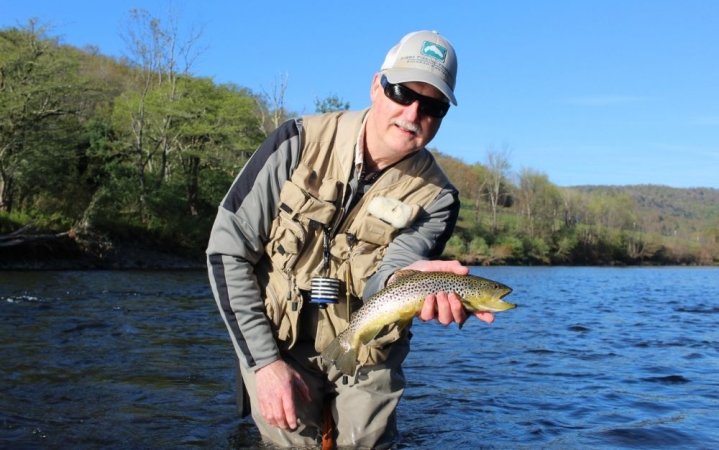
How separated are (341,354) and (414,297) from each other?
0.58 metres

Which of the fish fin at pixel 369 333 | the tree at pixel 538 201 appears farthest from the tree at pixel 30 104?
the tree at pixel 538 201

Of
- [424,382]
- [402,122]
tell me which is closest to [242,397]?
[402,122]

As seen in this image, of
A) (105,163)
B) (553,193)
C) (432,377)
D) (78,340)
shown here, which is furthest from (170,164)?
(553,193)

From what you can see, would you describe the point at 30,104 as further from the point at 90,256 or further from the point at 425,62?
the point at 425,62

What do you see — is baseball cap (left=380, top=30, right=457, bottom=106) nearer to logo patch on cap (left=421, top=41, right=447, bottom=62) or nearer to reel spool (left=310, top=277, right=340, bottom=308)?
logo patch on cap (left=421, top=41, right=447, bottom=62)

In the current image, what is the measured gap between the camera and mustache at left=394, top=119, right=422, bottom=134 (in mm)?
3514

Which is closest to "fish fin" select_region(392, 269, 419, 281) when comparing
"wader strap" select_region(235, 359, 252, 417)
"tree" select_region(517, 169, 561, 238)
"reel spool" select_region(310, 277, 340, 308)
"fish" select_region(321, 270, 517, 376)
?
"fish" select_region(321, 270, 517, 376)

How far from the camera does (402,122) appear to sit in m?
3.52

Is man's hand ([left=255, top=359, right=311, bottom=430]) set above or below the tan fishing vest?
below

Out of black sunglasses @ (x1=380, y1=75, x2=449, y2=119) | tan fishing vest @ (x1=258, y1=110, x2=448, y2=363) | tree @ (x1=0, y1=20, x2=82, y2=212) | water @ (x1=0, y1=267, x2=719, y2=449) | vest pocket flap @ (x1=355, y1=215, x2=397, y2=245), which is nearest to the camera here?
black sunglasses @ (x1=380, y1=75, x2=449, y2=119)

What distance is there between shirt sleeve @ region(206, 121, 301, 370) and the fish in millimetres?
506

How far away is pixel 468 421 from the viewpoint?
6.89 metres

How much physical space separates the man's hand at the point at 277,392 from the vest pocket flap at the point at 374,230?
2.81 feet

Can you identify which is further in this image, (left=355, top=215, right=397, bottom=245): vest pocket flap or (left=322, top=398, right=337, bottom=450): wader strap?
(left=322, top=398, right=337, bottom=450): wader strap
